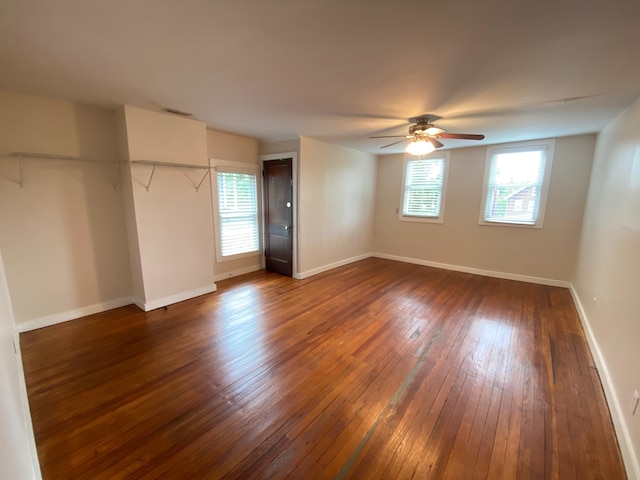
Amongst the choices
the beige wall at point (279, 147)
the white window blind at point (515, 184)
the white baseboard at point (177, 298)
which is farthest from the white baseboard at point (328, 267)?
the white window blind at point (515, 184)

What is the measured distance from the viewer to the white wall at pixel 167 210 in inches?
121

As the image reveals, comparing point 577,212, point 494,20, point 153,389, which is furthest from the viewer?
point 577,212

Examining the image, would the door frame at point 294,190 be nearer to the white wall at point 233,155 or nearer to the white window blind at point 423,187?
the white wall at point 233,155

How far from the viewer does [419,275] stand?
4996 millimetres

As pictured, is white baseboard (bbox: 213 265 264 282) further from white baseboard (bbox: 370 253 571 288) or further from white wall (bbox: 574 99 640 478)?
white wall (bbox: 574 99 640 478)

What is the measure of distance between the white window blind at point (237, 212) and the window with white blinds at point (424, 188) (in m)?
3.33

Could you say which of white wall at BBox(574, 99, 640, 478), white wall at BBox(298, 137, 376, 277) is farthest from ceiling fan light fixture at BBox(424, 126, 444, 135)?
white wall at BBox(298, 137, 376, 277)

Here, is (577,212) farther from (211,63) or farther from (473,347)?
(211,63)

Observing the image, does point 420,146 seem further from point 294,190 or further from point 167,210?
point 167,210

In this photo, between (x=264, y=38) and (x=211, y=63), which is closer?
(x=264, y=38)

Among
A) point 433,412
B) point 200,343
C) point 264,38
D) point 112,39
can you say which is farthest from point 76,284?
point 433,412

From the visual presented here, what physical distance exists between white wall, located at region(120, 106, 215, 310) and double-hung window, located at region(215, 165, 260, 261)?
1.81 feet

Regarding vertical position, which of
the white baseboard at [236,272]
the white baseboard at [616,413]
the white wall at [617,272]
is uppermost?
the white wall at [617,272]

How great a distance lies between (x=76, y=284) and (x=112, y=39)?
2.78 m
